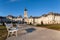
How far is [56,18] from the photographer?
386 ft

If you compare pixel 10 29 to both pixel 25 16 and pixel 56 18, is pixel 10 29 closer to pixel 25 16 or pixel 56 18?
pixel 56 18

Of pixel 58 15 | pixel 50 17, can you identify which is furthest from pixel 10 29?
pixel 58 15

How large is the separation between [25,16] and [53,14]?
27.0m

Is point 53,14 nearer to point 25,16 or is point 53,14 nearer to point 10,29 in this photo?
point 25,16

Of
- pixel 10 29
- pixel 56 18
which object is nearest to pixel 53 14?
pixel 56 18

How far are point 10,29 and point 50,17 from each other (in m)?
109

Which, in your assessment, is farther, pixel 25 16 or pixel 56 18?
pixel 25 16

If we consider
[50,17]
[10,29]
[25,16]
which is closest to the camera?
[10,29]

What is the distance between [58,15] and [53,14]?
553 centimetres

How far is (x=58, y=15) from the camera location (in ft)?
404

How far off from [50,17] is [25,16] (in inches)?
1040

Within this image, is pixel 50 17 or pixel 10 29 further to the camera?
pixel 50 17

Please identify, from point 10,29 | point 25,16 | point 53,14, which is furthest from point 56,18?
point 10,29

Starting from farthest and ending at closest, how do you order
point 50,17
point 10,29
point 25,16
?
point 25,16
point 50,17
point 10,29
